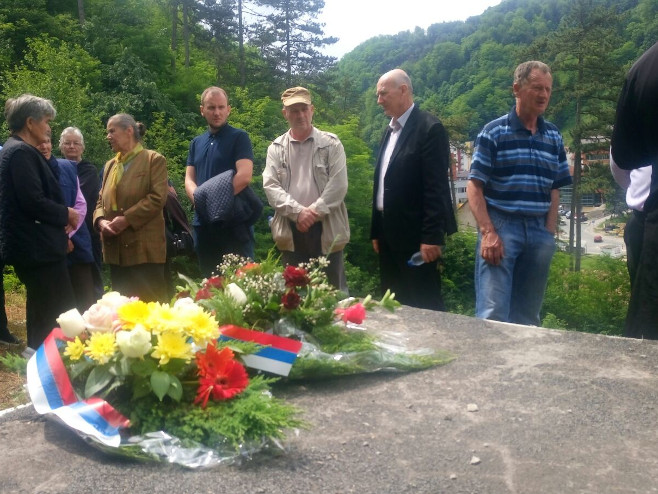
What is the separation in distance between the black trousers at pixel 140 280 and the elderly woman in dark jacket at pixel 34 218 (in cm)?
63

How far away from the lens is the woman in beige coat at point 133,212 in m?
4.85

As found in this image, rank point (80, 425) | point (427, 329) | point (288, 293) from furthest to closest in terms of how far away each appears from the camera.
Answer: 1. point (427, 329)
2. point (288, 293)
3. point (80, 425)

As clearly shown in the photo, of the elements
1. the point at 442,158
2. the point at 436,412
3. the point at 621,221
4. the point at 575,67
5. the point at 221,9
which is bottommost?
the point at 621,221

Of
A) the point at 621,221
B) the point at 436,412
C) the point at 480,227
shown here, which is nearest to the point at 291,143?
the point at 480,227

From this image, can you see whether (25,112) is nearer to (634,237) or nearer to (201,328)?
(201,328)

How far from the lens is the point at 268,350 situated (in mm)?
2303

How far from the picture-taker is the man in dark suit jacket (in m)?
4.29

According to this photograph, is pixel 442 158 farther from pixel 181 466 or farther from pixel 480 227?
pixel 181 466

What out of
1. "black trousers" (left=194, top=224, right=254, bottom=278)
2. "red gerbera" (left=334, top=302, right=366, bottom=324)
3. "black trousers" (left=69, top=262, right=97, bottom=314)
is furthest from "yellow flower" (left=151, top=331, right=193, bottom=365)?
"black trousers" (left=69, top=262, right=97, bottom=314)

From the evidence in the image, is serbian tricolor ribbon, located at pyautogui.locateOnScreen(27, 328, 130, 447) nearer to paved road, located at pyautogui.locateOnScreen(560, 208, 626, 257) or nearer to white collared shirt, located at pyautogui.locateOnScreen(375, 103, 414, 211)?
white collared shirt, located at pyautogui.locateOnScreen(375, 103, 414, 211)

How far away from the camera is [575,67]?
1069 inches

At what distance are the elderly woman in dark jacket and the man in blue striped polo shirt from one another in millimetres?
2475

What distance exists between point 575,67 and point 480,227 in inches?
1007

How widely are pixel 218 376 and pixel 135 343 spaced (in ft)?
0.79
